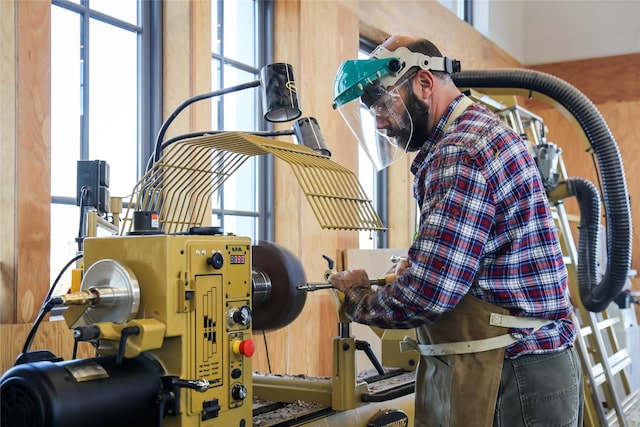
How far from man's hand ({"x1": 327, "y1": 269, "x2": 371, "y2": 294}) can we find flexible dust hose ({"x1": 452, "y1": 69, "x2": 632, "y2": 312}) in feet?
5.93

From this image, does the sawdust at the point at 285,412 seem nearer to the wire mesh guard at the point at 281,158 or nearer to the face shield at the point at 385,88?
the wire mesh guard at the point at 281,158

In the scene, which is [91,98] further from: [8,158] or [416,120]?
[416,120]

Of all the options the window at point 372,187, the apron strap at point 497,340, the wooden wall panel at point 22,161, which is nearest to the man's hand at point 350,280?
the apron strap at point 497,340

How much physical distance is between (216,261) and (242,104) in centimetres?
238

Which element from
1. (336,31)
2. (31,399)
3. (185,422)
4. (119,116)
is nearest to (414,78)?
(185,422)

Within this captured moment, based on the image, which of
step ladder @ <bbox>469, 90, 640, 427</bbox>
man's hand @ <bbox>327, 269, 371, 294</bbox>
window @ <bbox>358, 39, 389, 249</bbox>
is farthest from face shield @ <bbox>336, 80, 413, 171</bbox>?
window @ <bbox>358, 39, 389, 249</bbox>

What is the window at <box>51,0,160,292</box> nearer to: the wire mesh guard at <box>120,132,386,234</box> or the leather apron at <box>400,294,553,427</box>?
the wire mesh guard at <box>120,132,386,234</box>

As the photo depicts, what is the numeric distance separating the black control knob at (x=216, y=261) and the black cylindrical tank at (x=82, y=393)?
230mm

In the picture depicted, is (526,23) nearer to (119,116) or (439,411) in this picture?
(119,116)

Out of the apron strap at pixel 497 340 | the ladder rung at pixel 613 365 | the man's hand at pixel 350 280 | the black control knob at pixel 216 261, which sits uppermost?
the black control knob at pixel 216 261

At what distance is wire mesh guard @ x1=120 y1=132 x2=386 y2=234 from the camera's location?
5.60ft

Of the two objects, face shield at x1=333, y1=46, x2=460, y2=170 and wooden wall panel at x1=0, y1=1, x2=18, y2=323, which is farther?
wooden wall panel at x1=0, y1=1, x2=18, y2=323

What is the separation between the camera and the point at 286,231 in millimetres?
3791

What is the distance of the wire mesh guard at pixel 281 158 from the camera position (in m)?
1.71
